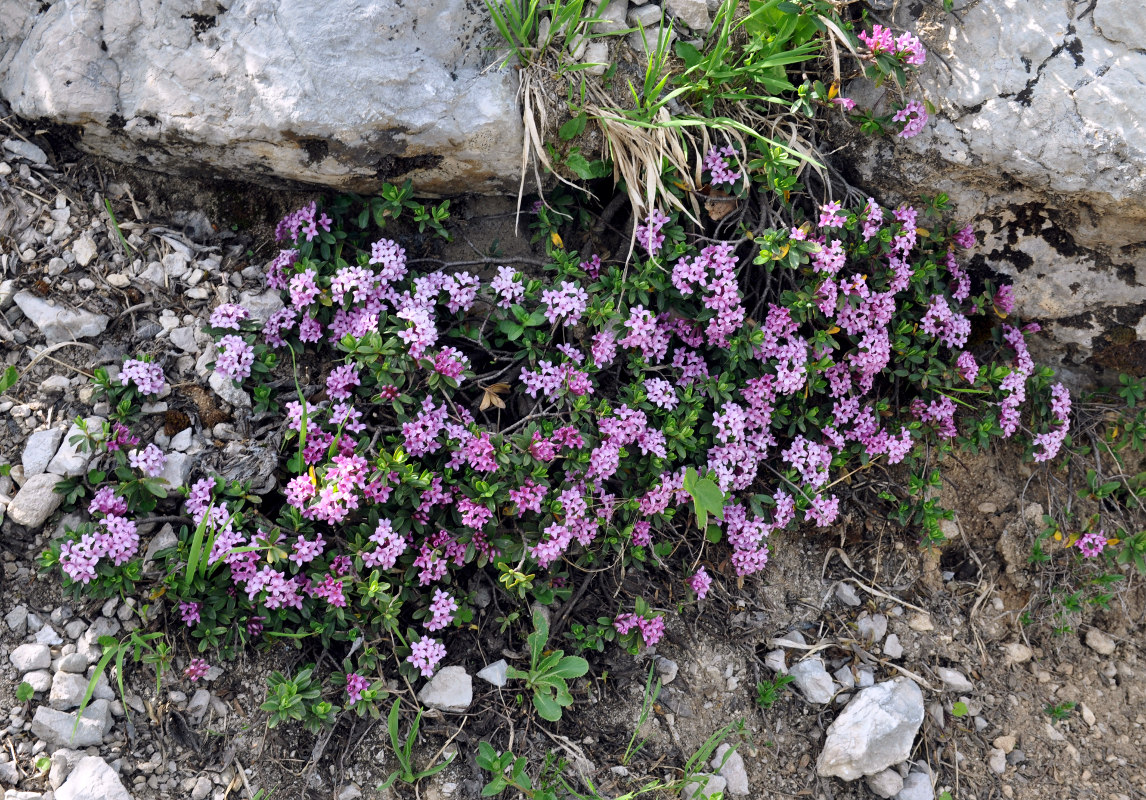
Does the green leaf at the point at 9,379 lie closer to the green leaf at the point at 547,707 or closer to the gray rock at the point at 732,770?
the green leaf at the point at 547,707

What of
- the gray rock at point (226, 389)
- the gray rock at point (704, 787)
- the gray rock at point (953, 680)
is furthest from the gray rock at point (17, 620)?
the gray rock at point (953, 680)

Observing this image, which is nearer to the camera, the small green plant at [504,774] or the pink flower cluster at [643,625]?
the small green plant at [504,774]

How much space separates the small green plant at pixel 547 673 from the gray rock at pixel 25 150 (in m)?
2.72

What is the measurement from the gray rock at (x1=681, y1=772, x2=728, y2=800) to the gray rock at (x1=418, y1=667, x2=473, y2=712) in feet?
3.00

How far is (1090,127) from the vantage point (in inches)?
138

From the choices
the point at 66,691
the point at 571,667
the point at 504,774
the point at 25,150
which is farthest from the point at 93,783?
the point at 25,150

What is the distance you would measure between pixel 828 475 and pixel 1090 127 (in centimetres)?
180

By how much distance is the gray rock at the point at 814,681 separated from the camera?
360 centimetres

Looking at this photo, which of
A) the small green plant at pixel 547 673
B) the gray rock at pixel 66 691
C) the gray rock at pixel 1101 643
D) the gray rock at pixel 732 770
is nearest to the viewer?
the gray rock at pixel 66 691

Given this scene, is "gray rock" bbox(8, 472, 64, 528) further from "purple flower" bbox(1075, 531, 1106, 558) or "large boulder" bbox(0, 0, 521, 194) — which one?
"purple flower" bbox(1075, 531, 1106, 558)

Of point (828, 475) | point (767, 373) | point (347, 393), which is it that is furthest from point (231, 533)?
point (828, 475)

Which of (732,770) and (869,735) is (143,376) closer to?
(732,770)

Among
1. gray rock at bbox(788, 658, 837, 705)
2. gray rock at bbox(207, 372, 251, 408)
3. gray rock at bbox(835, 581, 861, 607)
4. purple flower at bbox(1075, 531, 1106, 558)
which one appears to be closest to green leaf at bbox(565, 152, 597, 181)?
gray rock at bbox(207, 372, 251, 408)

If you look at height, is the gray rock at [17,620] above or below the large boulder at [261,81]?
below
